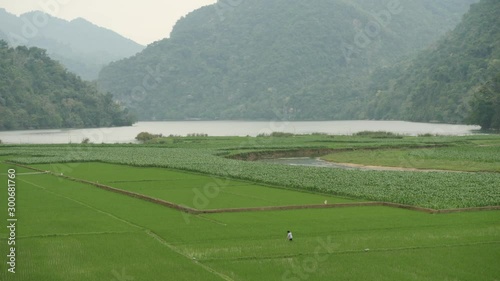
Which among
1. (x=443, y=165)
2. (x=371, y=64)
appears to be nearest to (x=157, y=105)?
(x=371, y=64)

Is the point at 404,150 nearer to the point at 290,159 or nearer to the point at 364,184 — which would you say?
the point at 290,159

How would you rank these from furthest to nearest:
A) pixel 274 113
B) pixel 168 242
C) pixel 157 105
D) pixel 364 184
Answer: pixel 157 105 → pixel 274 113 → pixel 364 184 → pixel 168 242

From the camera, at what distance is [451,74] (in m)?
112

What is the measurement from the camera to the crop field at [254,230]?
13.1 m

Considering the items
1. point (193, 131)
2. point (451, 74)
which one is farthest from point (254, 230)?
point (451, 74)

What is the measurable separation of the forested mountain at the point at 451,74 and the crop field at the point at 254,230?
220 feet

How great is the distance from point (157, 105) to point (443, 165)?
150048 mm

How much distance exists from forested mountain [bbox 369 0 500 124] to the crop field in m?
67.0

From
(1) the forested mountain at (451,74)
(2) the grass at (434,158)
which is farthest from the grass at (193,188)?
(1) the forested mountain at (451,74)

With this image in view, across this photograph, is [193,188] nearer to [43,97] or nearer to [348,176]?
[348,176]

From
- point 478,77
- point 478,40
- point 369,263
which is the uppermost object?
point 478,40

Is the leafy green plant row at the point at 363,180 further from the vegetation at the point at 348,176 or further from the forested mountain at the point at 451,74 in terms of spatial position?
the forested mountain at the point at 451,74

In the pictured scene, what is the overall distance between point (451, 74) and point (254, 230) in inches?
4039

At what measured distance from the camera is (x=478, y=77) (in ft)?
340
